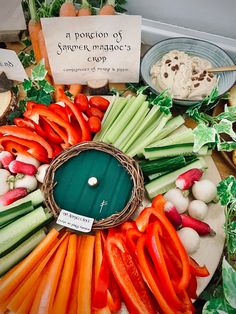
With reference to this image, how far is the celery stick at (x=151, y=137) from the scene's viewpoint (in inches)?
64.7

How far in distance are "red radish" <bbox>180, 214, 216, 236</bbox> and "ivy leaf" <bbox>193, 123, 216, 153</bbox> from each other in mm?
291

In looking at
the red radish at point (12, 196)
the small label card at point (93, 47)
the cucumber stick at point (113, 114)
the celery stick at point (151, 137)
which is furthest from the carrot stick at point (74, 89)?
the red radish at point (12, 196)

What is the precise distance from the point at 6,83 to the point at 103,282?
1.04 meters

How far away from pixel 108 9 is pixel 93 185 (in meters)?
0.96

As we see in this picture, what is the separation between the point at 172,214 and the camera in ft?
4.66

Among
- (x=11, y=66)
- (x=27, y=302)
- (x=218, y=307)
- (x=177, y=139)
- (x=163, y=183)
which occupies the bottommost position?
(x=27, y=302)

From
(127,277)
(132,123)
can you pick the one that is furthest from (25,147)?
(127,277)

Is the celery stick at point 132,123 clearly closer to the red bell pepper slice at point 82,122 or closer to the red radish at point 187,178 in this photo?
the red bell pepper slice at point 82,122

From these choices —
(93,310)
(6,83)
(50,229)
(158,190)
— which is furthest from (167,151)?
(6,83)

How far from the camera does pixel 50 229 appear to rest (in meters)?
1.51

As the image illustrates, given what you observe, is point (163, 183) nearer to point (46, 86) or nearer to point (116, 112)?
point (116, 112)

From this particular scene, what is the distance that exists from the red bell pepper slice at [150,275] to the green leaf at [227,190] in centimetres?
33

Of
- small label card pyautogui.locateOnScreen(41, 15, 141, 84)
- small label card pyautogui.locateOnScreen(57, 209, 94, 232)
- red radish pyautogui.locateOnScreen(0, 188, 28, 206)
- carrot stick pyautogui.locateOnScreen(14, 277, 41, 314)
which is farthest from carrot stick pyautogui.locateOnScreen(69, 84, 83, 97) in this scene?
carrot stick pyautogui.locateOnScreen(14, 277, 41, 314)

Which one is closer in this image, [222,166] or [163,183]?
[163,183]
